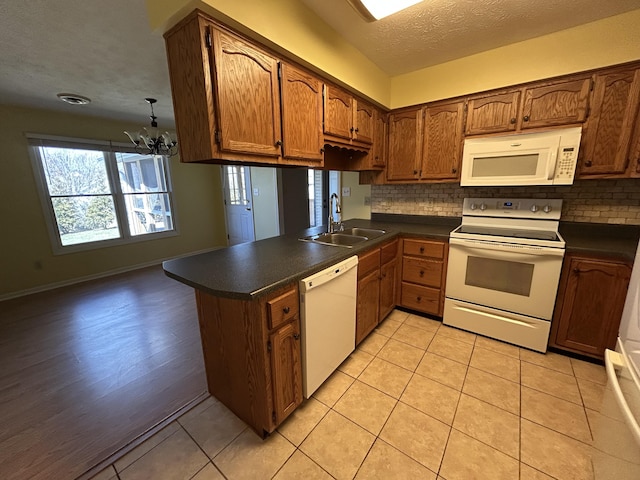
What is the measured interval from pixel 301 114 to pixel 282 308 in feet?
4.28

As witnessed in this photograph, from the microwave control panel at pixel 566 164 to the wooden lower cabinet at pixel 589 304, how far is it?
573mm

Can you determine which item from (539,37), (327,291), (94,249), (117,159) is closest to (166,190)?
(117,159)

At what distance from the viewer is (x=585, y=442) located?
1348 millimetres

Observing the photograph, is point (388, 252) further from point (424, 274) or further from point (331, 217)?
point (331, 217)

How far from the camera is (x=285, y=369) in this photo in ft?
4.53

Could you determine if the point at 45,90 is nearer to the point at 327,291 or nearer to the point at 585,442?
the point at 327,291

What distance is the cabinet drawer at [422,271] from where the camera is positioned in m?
2.43

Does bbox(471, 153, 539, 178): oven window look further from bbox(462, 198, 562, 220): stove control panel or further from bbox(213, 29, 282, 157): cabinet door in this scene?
bbox(213, 29, 282, 157): cabinet door

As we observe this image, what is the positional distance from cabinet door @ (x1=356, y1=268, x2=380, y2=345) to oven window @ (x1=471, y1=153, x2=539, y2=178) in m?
1.25

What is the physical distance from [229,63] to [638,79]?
8.80 feet

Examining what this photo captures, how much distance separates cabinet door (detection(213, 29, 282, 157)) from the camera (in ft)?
4.31

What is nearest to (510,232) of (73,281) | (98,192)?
(98,192)

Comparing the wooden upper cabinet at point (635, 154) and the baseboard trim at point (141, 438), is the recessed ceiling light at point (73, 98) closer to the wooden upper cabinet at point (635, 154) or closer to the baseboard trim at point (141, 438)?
the baseboard trim at point (141, 438)

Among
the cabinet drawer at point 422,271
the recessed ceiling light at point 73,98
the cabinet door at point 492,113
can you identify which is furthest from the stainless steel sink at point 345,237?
the recessed ceiling light at point 73,98
